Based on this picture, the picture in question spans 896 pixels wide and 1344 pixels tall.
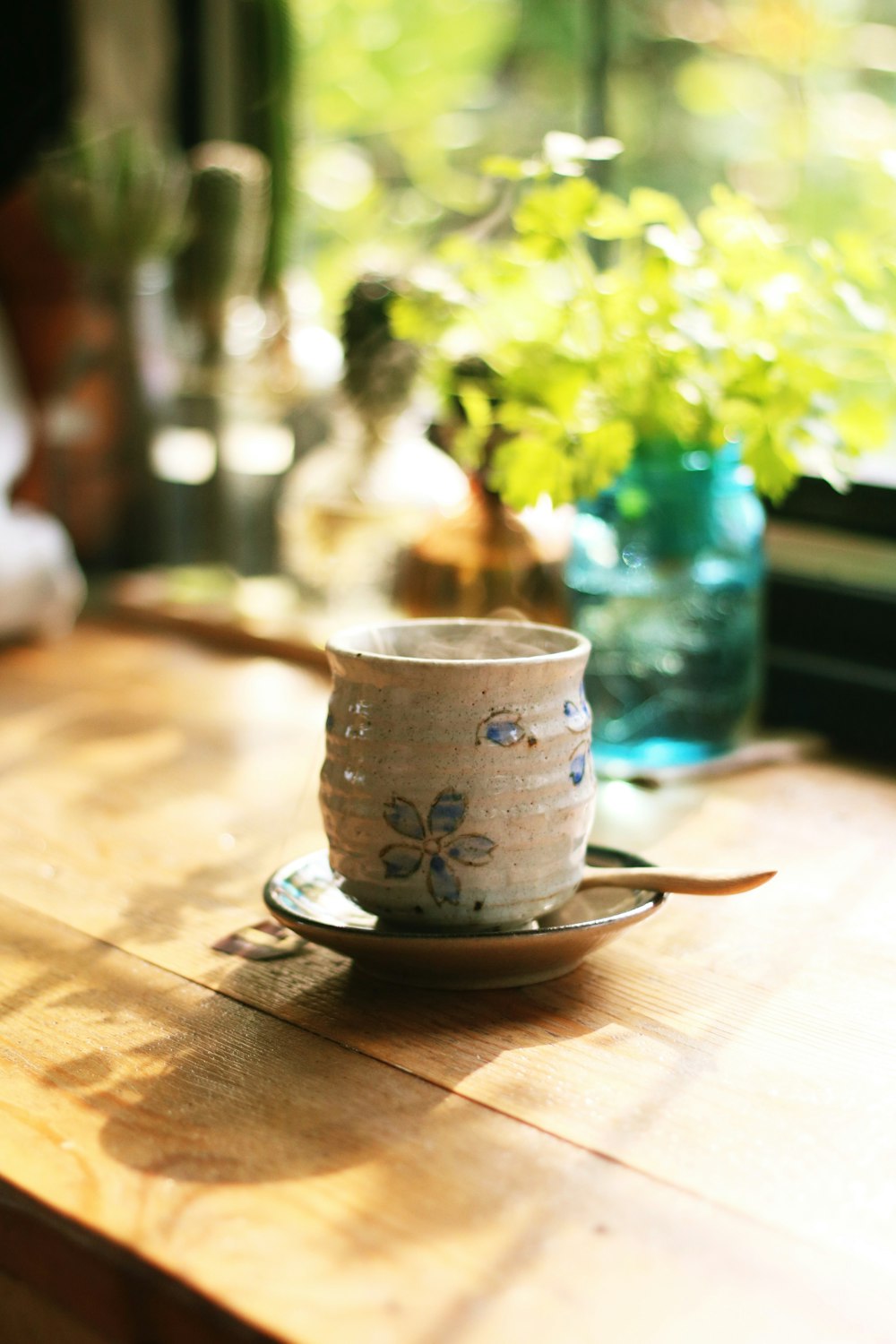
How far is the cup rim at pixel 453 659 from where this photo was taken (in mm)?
602

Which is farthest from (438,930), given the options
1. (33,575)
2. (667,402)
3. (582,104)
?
(582,104)

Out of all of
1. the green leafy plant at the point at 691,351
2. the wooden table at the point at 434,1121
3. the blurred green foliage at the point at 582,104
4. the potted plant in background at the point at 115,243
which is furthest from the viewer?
the potted plant in background at the point at 115,243

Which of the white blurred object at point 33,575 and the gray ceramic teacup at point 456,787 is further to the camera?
the white blurred object at point 33,575

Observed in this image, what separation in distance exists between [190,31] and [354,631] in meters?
1.40

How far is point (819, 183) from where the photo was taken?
4.48 ft

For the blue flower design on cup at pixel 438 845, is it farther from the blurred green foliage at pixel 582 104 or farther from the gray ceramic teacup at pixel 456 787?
the blurred green foliage at pixel 582 104

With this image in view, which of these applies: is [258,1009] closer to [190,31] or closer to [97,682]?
[97,682]

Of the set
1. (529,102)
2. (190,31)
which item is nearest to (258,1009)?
(529,102)

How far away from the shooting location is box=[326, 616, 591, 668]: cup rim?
60cm

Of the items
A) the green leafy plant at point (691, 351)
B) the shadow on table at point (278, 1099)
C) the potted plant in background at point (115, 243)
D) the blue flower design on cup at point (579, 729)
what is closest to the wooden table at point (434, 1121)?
the shadow on table at point (278, 1099)

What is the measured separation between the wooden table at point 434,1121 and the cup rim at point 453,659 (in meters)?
0.16

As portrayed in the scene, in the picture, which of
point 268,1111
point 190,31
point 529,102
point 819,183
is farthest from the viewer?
point 190,31

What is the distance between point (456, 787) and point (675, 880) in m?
0.13

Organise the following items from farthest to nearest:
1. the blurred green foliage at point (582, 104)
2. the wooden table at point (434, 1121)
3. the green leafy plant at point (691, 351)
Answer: the blurred green foliage at point (582, 104)
the green leafy plant at point (691, 351)
the wooden table at point (434, 1121)
